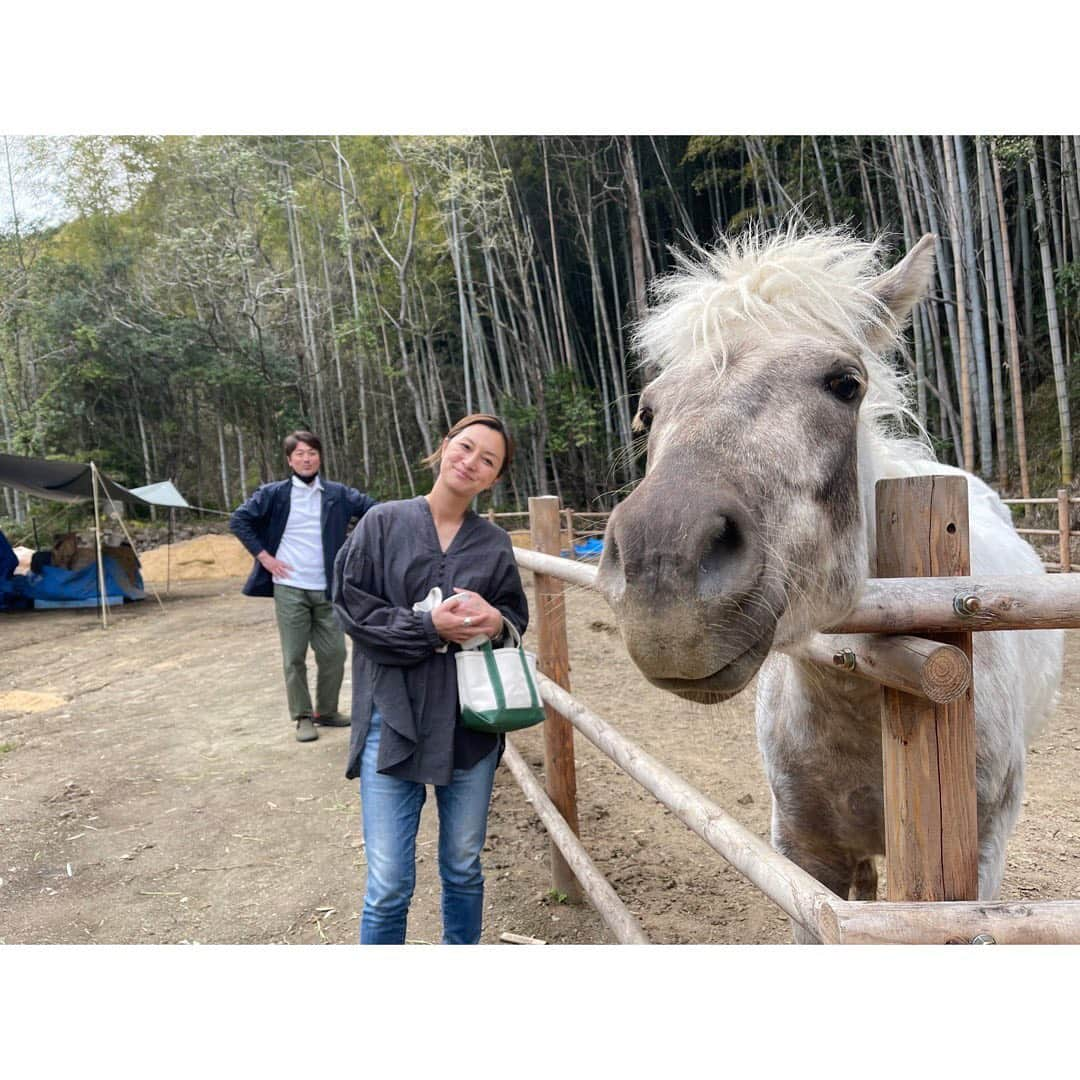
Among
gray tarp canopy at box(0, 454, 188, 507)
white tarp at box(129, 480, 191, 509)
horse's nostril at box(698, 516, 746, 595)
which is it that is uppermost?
gray tarp canopy at box(0, 454, 188, 507)

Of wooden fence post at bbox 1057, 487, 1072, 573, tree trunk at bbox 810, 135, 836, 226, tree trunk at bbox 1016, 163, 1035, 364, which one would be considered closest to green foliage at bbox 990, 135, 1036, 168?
tree trunk at bbox 1016, 163, 1035, 364

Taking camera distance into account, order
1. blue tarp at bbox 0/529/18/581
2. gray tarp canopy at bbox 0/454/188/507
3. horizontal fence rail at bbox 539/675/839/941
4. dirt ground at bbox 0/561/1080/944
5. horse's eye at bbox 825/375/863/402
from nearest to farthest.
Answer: horizontal fence rail at bbox 539/675/839/941, horse's eye at bbox 825/375/863/402, dirt ground at bbox 0/561/1080/944, gray tarp canopy at bbox 0/454/188/507, blue tarp at bbox 0/529/18/581

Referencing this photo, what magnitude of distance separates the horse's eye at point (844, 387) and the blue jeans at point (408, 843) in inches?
42.8

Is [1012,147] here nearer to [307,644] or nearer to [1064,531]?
[1064,531]

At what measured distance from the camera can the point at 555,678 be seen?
2559 mm

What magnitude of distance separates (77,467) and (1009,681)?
30.4 ft

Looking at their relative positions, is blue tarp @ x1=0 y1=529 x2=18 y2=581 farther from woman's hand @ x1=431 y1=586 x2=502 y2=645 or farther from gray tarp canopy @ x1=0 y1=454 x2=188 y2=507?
woman's hand @ x1=431 y1=586 x2=502 y2=645

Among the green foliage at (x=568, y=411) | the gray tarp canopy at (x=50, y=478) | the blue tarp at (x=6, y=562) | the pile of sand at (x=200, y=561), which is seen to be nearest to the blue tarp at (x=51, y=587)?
the blue tarp at (x=6, y=562)

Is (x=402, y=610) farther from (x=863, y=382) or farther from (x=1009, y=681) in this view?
(x=1009, y=681)

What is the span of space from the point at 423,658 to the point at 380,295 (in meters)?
14.3

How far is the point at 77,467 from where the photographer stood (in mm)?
8562

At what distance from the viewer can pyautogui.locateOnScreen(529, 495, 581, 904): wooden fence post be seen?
8.30 ft

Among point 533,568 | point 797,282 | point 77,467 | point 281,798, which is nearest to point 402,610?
point 533,568

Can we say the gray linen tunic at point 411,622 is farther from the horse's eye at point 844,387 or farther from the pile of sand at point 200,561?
the pile of sand at point 200,561
